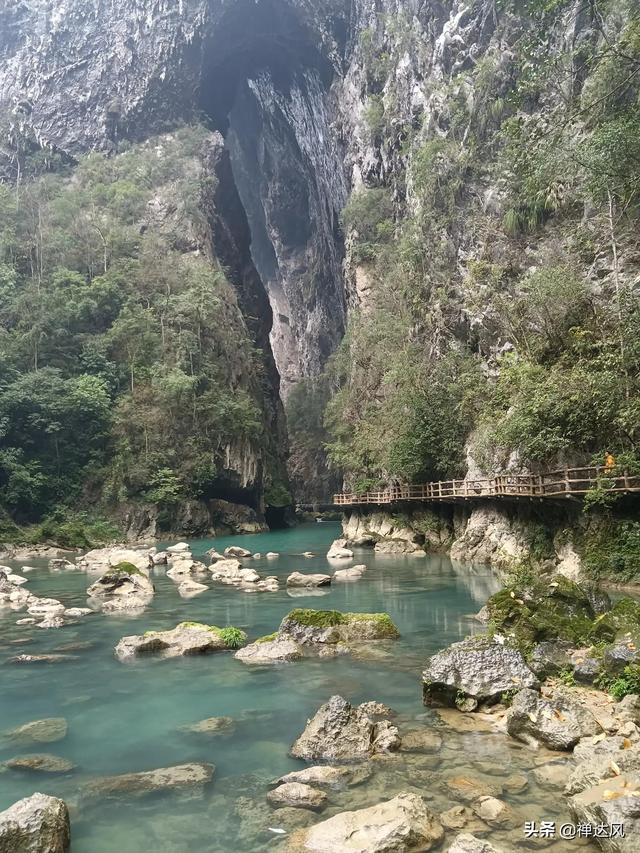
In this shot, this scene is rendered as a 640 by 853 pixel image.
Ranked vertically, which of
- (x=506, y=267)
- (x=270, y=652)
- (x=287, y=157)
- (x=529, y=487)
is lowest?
(x=270, y=652)

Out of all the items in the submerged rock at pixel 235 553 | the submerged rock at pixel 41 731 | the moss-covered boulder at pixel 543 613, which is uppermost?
the moss-covered boulder at pixel 543 613

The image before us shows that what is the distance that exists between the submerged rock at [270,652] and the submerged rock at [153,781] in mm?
3860

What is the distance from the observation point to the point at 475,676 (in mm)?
7375

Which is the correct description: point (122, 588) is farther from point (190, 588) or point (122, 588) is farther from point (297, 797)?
point (297, 797)

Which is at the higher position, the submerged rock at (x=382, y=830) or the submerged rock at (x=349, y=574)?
the submerged rock at (x=382, y=830)

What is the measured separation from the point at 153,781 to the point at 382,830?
245 cm

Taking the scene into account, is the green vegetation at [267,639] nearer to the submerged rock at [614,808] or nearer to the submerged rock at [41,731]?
the submerged rock at [41,731]

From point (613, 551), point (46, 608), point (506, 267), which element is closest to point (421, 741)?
point (613, 551)

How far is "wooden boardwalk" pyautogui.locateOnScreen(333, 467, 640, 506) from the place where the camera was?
48.5 feet

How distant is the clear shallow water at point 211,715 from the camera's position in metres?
4.95

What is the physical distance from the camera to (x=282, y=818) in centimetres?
Result: 491

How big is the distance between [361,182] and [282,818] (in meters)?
50.7

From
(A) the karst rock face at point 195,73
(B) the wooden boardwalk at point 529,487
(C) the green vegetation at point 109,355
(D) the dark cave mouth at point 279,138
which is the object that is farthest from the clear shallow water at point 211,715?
(D) the dark cave mouth at point 279,138

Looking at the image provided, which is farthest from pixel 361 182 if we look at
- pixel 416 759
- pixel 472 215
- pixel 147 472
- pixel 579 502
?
pixel 416 759
